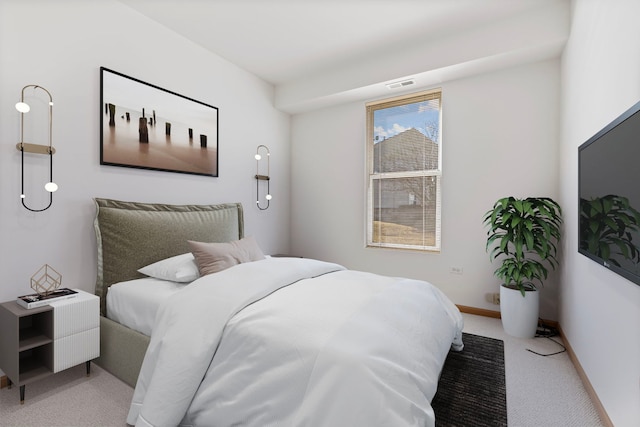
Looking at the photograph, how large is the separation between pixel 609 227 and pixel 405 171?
242cm

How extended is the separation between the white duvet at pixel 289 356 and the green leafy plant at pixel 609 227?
911 millimetres

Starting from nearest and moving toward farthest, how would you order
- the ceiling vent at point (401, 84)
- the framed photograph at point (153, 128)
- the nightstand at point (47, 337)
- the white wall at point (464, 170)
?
1. the nightstand at point (47, 337)
2. the framed photograph at point (153, 128)
3. the white wall at point (464, 170)
4. the ceiling vent at point (401, 84)

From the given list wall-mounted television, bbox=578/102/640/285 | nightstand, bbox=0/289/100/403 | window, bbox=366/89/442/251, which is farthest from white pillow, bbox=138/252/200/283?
wall-mounted television, bbox=578/102/640/285

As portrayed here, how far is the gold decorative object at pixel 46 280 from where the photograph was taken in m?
2.17

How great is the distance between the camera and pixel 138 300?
2137 mm

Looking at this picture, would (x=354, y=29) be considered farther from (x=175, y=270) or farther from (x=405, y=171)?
(x=175, y=270)

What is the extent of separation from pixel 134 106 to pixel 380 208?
113 inches

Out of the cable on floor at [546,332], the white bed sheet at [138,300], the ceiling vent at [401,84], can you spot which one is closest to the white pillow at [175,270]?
the white bed sheet at [138,300]

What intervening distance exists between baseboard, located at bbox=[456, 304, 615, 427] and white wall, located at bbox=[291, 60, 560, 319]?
68 mm

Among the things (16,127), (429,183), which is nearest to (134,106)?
(16,127)

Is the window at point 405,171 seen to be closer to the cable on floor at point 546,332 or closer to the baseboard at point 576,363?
the baseboard at point 576,363

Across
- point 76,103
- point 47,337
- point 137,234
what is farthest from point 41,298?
point 76,103

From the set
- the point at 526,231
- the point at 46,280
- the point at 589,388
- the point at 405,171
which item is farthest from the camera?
the point at 405,171

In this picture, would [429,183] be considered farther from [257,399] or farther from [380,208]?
[257,399]
